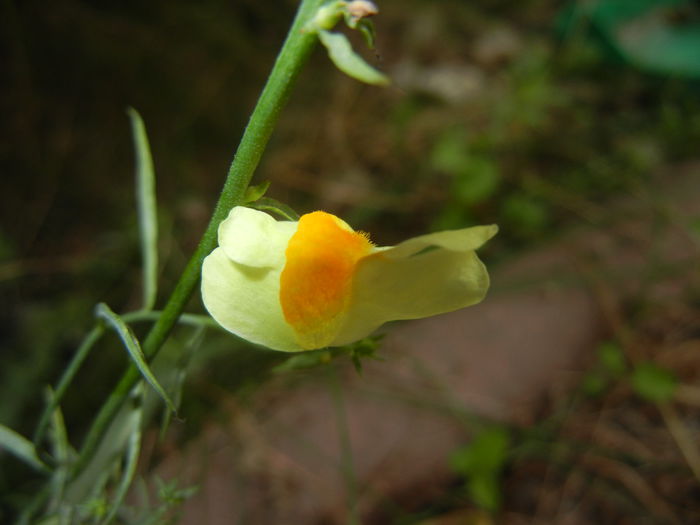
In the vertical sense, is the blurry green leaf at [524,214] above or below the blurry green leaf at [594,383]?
above

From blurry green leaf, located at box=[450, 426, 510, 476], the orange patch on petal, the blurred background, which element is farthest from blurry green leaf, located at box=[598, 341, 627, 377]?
the orange patch on petal

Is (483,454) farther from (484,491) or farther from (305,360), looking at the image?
(305,360)

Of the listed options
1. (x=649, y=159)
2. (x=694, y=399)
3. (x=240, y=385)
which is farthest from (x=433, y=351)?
(x=649, y=159)

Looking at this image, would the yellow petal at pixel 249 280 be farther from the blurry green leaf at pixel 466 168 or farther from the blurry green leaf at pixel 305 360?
the blurry green leaf at pixel 466 168

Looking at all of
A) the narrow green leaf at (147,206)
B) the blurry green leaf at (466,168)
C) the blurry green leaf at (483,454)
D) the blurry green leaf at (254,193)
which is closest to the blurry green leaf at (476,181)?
the blurry green leaf at (466,168)

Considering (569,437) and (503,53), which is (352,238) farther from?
(503,53)

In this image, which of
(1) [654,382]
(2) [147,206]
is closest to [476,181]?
(1) [654,382]

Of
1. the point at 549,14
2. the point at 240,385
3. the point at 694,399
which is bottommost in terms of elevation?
the point at 240,385
